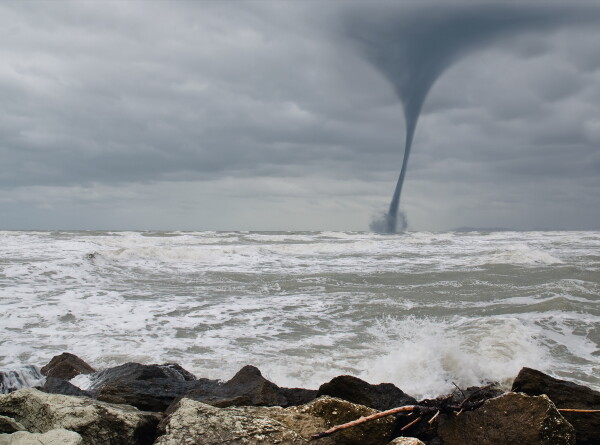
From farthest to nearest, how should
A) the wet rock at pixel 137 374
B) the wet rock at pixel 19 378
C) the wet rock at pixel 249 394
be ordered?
the wet rock at pixel 19 378, the wet rock at pixel 137 374, the wet rock at pixel 249 394

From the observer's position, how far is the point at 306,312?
12367 millimetres

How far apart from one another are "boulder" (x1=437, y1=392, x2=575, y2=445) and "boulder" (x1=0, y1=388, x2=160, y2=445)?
216 cm

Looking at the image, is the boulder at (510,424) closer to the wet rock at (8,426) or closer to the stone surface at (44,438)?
the stone surface at (44,438)

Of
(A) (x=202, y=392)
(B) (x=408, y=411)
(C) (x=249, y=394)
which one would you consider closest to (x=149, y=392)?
(A) (x=202, y=392)

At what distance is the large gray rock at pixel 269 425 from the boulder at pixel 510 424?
47 centimetres

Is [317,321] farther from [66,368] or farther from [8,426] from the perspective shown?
[8,426]

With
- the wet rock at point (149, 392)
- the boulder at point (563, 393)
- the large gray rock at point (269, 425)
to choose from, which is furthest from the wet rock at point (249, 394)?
the boulder at point (563, 393)

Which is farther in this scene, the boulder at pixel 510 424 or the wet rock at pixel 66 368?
the wet rock at pixel 66 368

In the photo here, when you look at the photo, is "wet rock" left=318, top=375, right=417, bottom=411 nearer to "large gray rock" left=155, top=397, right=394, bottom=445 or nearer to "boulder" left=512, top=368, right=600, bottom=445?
"boulder" left=512, top=368, right=600, bottom=445

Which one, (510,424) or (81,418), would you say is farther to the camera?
(81,418)

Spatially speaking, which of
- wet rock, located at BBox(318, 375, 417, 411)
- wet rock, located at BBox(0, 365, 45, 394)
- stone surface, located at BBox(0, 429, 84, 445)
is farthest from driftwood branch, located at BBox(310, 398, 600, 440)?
wet rock, located at BBox(0, 365, 45, 394)

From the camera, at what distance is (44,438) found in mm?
3111

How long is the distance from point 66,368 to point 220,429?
4.67 meters

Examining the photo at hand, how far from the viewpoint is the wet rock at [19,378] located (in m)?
6.51
